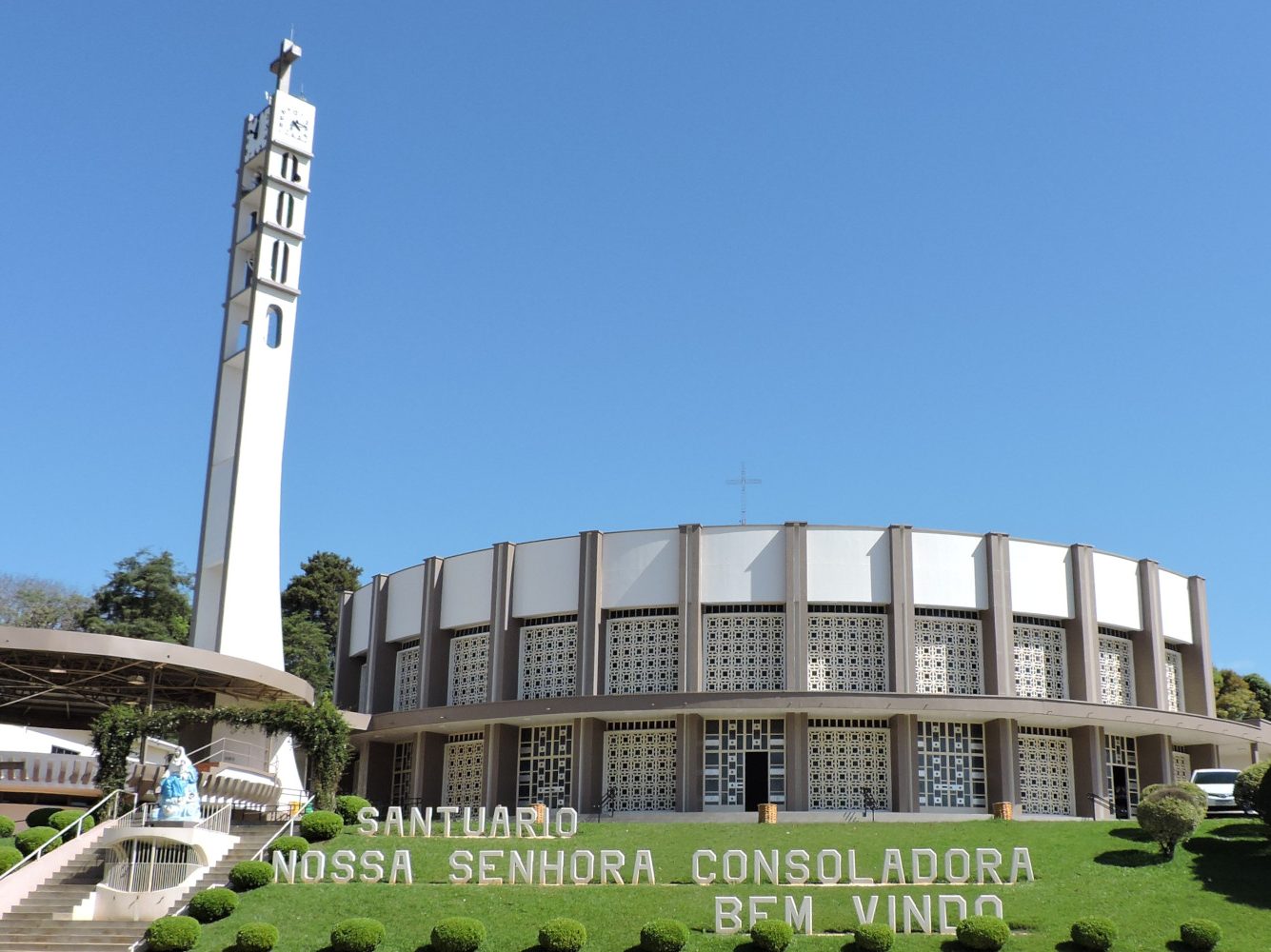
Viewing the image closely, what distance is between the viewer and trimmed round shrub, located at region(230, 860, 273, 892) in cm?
2981

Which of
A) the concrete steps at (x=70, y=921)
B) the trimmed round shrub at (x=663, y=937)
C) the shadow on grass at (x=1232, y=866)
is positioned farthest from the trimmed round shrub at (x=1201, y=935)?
the concrete steps at (x=70, y=921)

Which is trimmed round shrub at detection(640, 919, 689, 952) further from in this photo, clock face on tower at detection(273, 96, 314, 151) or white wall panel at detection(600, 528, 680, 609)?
clock face on tower at detection(273, 96, 314, 151)

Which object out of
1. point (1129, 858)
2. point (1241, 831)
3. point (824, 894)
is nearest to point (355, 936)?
point (824, 894)

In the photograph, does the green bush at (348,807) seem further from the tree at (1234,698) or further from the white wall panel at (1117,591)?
the tree at (1234,698)

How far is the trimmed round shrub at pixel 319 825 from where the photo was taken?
33.9 m

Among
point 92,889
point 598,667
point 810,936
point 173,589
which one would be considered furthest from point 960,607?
point 173,589

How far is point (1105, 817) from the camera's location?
4428 cm

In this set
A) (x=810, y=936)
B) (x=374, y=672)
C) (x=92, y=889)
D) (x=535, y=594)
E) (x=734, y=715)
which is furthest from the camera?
(x=374, y=672)

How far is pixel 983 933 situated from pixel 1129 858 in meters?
8.94

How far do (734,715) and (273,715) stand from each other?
564 inches

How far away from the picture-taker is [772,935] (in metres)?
26.0

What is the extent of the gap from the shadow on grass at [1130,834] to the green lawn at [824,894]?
9 centimetres

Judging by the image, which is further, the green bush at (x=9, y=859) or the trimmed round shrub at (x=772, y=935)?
the green bush at (x=9, y=859)

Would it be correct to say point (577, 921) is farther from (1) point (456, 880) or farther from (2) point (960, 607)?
(2) point (960, 607)
